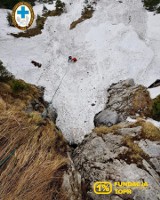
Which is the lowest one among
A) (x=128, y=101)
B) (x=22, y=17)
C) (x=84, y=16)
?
(x=128, y=101)

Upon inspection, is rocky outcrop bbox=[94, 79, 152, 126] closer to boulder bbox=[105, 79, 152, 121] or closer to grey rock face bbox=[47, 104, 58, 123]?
boulder bbox=[105, 79, 152, 121]

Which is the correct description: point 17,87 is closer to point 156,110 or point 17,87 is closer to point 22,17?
point 156,110

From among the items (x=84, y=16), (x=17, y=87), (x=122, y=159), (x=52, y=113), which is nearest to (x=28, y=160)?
(x=122, y=159)

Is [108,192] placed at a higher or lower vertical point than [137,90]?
higher

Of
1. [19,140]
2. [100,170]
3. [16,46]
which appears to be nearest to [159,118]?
[100,170]

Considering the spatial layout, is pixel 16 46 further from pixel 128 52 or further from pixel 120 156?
pixel 120 156
